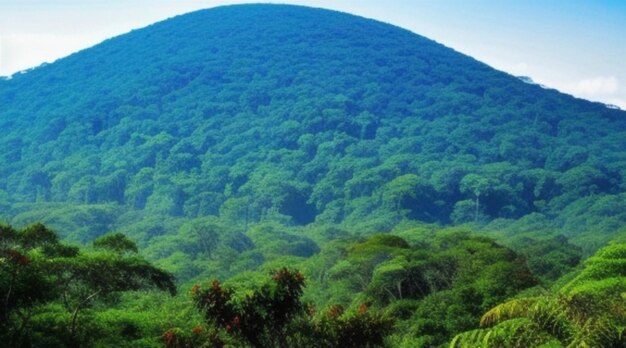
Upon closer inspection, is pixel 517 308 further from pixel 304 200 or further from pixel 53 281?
pixel 304 200

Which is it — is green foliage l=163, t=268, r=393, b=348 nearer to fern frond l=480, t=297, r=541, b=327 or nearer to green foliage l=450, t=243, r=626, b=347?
green foliage l=450, t=243, r=626, b=347

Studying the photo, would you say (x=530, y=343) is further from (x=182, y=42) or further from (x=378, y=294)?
(x=182, y=42)

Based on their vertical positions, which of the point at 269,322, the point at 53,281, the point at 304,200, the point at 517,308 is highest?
the point at 517,308

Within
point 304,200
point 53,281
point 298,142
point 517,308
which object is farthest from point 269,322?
point 298,142

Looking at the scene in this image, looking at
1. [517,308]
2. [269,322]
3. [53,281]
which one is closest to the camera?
[517,308]

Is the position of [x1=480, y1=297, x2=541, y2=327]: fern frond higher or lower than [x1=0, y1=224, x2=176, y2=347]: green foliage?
higher

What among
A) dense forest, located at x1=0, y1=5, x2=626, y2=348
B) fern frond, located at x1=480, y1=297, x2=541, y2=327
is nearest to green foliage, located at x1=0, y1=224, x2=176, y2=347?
dense forest, located at x1=0, y1=5, x2=626, y2=348

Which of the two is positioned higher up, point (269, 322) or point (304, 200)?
point (269, 322)
